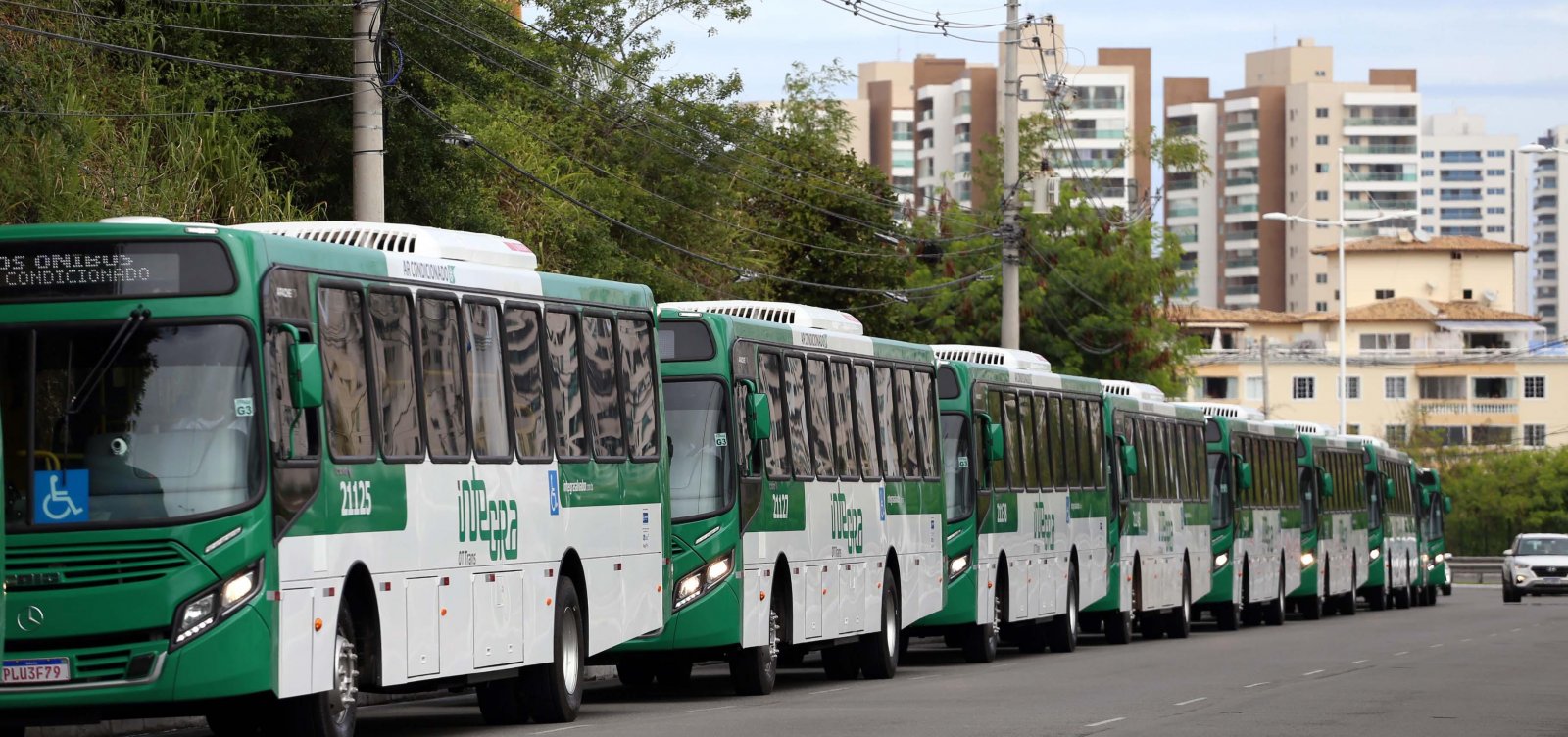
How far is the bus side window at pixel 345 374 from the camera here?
1382cm

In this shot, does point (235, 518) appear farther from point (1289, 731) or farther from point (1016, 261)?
point (1016, 261)

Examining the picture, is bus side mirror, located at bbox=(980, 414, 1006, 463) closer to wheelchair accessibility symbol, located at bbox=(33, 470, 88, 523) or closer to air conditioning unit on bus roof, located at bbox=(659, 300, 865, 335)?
air conditioning unit on bus roof, located at bbox=(659, 300, 865, 335)

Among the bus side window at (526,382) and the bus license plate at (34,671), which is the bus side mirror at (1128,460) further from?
the bus license plate at (34,671)

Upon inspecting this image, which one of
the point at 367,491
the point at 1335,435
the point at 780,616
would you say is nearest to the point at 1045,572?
the point at 780,616

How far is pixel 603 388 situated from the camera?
59.6ft

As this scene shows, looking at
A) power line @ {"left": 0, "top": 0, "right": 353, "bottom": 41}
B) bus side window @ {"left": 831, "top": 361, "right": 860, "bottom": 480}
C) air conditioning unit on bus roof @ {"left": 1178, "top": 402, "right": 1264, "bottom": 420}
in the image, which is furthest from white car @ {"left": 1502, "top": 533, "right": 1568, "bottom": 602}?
bus side window @ {"left": 831, "top": 361, "right": 860, "bottom": 480}

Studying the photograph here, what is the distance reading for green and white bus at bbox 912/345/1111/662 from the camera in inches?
1075

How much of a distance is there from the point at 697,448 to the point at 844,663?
15.6 ft

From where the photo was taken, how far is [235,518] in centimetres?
1266

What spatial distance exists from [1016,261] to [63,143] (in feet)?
66.8

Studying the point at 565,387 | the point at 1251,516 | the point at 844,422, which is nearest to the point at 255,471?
the point at 565,387

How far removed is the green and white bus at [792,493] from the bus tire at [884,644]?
0.02 metres

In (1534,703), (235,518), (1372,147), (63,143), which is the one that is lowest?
(1534,703)

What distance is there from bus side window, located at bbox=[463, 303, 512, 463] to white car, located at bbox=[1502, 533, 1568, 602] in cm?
4617
